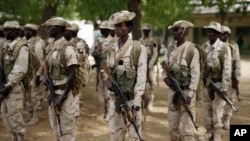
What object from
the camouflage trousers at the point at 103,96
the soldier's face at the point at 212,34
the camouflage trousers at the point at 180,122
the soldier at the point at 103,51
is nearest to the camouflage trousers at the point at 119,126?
the camouflage trousers at the point at 180,122

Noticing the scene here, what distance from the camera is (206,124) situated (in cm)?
674

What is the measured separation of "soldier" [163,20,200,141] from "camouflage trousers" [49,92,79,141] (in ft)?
4.48

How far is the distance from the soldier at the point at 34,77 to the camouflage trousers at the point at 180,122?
327 centimetres

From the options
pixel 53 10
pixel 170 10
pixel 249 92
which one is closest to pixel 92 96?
pixel 53 10

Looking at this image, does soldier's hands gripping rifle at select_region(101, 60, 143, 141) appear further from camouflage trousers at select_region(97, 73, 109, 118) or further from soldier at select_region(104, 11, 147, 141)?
camouflage trousers at select_region(97, 73, 109, 118)

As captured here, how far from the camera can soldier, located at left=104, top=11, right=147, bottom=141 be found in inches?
188

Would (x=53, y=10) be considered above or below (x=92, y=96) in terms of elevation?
above

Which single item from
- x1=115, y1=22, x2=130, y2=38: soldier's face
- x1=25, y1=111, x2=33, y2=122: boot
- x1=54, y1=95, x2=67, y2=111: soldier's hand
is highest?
x1=115, y1=22, x2=130, y2=38: soldier's face

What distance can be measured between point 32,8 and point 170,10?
4534 mm

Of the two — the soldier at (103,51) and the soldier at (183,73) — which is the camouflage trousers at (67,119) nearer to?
the soldier at (183,73)

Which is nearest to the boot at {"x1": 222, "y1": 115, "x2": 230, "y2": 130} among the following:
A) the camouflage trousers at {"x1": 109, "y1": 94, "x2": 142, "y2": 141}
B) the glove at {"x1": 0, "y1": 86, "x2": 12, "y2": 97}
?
the camouflage trousers at {"x1": 109, "y1": 94, "x2": 142, "y2": 141}

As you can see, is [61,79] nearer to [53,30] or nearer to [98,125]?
[53,30]

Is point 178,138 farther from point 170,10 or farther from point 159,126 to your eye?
point 170,10

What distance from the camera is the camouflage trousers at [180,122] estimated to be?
5.66 m
